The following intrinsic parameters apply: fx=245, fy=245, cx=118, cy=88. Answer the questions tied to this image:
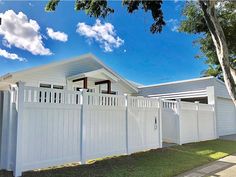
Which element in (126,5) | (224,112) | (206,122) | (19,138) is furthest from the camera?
(224,112)

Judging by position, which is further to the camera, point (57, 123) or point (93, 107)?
point (93, 107)

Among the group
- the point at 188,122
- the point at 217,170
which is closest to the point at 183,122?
the point at 188,122

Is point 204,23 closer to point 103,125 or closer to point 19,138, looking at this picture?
point 103,125

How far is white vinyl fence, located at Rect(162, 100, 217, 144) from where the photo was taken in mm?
12515

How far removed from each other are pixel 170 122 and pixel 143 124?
135 inches

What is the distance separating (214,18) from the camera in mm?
6316

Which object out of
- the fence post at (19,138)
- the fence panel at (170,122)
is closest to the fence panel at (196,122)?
the fence panel at (170,122)

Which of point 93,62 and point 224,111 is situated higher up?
point 93,62

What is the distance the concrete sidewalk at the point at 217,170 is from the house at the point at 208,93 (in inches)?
337

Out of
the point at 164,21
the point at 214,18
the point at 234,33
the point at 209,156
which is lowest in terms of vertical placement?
the point at 209,156

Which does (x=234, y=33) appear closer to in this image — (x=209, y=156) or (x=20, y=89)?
(x=209, y=156)

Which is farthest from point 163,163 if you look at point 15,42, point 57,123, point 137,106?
point 15,42

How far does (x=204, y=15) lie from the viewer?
6.95 meters

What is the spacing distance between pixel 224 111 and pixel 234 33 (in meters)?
8.11
